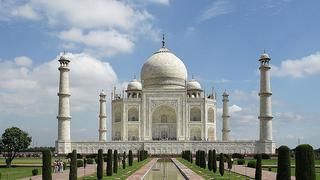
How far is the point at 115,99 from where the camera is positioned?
45.0 m

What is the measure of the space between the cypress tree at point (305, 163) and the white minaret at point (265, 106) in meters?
29.0

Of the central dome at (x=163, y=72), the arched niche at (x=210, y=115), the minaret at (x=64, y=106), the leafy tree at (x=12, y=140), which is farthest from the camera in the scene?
the central dome at (x=163, y=72)

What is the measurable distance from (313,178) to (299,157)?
46 centimetres

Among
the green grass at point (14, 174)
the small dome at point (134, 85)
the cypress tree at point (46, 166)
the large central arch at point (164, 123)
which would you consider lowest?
the green grass at point (14, 174)

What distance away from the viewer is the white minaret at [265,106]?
125 feet

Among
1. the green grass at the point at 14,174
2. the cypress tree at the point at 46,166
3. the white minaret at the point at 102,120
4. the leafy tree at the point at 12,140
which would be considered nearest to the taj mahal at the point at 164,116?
the white minaret at the point at 102,120

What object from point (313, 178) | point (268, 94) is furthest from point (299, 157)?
point (268, 94)

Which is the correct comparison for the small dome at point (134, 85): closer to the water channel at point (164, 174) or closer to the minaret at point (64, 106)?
the minaret at point (64, 106)

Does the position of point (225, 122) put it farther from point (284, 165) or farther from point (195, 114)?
point (284, 165)

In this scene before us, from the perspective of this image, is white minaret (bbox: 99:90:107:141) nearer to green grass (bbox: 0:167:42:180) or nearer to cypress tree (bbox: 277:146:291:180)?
green grass (bbox: 0:167:42:180)

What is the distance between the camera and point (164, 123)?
4431 centimetres

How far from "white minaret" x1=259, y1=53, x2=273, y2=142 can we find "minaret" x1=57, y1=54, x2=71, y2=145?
14671mm

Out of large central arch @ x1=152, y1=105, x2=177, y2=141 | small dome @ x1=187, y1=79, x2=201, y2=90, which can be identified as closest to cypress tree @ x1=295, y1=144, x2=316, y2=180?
large central arch @ x1=152, y1=105, x2=177, y2=141

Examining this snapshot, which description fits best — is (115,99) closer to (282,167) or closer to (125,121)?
(125,121)
